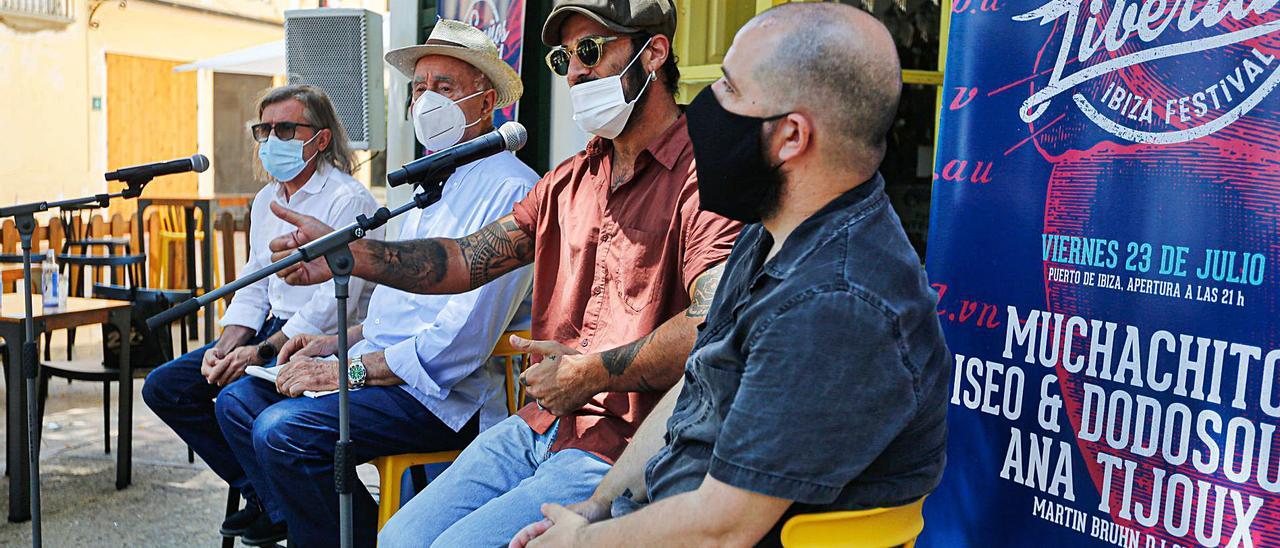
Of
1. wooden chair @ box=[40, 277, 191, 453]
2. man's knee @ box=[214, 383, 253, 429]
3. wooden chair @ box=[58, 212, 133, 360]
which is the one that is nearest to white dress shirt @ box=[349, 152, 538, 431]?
man's knee @ box=[214, 383, 253, 429]

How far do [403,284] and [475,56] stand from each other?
39.1 inches

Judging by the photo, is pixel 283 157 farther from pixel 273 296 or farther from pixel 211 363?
pixel 211 363

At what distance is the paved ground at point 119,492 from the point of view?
13.8 ft

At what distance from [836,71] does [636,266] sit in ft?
3.20

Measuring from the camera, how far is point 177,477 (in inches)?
195

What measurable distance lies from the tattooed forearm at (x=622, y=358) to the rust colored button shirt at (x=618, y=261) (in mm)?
129

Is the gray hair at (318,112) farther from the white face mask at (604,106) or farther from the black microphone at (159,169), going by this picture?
the white face mask at (604,106)

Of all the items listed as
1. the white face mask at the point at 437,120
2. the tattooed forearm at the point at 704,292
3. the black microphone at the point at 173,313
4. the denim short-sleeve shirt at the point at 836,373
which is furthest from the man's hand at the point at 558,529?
the white face mask at the point at 437,120

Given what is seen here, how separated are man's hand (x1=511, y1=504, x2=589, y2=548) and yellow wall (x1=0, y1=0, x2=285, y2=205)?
13.5m

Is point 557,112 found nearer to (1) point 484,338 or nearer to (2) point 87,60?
(1) point 484,338

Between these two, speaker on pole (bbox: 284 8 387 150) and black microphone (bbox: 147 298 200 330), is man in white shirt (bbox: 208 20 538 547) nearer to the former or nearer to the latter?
black microphone (bbox: 147 298 200 330)

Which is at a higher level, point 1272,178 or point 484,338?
point 1272,178

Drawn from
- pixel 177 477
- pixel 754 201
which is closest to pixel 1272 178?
pixel 754 201

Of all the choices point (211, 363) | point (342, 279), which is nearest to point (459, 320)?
point (342, 279)
